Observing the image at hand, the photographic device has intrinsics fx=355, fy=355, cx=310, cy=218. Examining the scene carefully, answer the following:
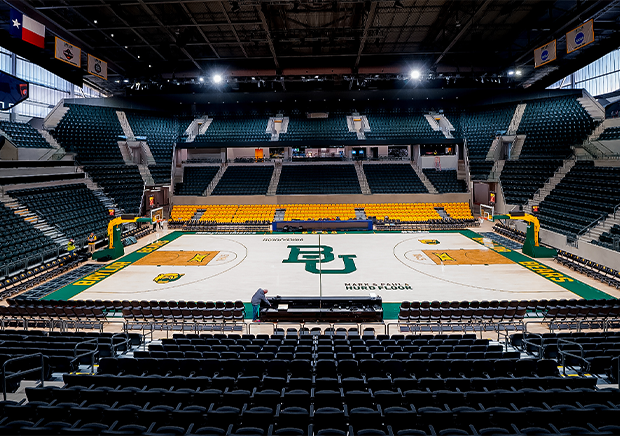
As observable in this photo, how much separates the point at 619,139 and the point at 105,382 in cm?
3455

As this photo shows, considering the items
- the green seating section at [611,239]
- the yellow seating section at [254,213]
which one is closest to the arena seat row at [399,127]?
the yellow seating section at [254,213]

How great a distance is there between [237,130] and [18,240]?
88.0ft

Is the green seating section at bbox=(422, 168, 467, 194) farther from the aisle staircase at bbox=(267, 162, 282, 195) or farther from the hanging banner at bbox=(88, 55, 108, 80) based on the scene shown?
the hanging banner at bbox=(88, 55, 108, 80)

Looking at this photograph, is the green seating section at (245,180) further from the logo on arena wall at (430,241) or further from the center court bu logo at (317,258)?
the logo on arena wall at (430,241)

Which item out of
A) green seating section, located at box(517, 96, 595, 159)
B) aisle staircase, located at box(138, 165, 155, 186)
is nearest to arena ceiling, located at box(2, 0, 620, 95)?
green seating section, located at box(517, 96, 595, 159)

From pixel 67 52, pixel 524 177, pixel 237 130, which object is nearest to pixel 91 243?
pixel 67 52

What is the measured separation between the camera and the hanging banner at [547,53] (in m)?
21.9

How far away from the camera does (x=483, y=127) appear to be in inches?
1618

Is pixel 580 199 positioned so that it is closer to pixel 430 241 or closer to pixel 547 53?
pixel 547 53

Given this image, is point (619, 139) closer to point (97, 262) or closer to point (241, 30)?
point (241, 30)

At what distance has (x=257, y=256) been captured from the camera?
22.8m

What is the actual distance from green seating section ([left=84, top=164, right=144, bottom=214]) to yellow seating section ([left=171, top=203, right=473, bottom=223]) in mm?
3959

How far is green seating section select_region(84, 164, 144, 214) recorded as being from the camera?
1272 inches

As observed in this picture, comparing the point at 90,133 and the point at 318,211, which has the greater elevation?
the point at 90,133
